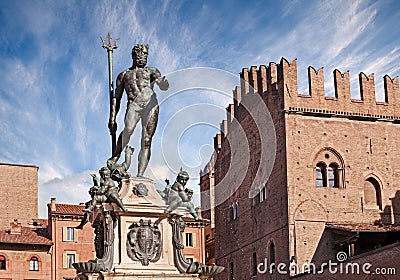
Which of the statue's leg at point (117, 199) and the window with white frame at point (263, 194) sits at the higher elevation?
the window with white frame at point (263, 194)

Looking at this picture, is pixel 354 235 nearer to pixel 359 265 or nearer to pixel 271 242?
pixel 359 265

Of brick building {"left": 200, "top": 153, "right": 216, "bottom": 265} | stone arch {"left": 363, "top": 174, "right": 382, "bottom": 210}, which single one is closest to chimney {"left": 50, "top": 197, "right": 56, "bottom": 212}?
brick building {"left": 200, "top": 153, "right": 216, "bottom": 265}

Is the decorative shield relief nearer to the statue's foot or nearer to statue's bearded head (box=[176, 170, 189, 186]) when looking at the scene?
statue's bearded head (box=[176, 170, 189, 186])

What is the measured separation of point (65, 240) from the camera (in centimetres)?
5162

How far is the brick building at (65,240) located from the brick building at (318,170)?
13358 millimetres

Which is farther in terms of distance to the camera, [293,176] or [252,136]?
[252,136]

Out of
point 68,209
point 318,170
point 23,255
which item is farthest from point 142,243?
point 68,209

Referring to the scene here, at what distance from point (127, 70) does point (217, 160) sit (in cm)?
3988

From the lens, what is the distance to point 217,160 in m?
51.3

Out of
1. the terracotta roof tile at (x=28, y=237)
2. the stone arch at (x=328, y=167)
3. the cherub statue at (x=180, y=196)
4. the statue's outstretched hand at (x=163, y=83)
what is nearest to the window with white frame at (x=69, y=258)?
the terracotta roof tile at (x=28, y=237)

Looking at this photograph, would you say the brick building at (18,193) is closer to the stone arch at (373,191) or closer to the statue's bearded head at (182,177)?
the stone arch at (373,191)

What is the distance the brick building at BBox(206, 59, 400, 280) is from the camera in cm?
3888

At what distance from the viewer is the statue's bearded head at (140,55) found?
11.6 metres

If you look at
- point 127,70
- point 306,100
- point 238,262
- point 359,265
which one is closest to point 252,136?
point 306,100
